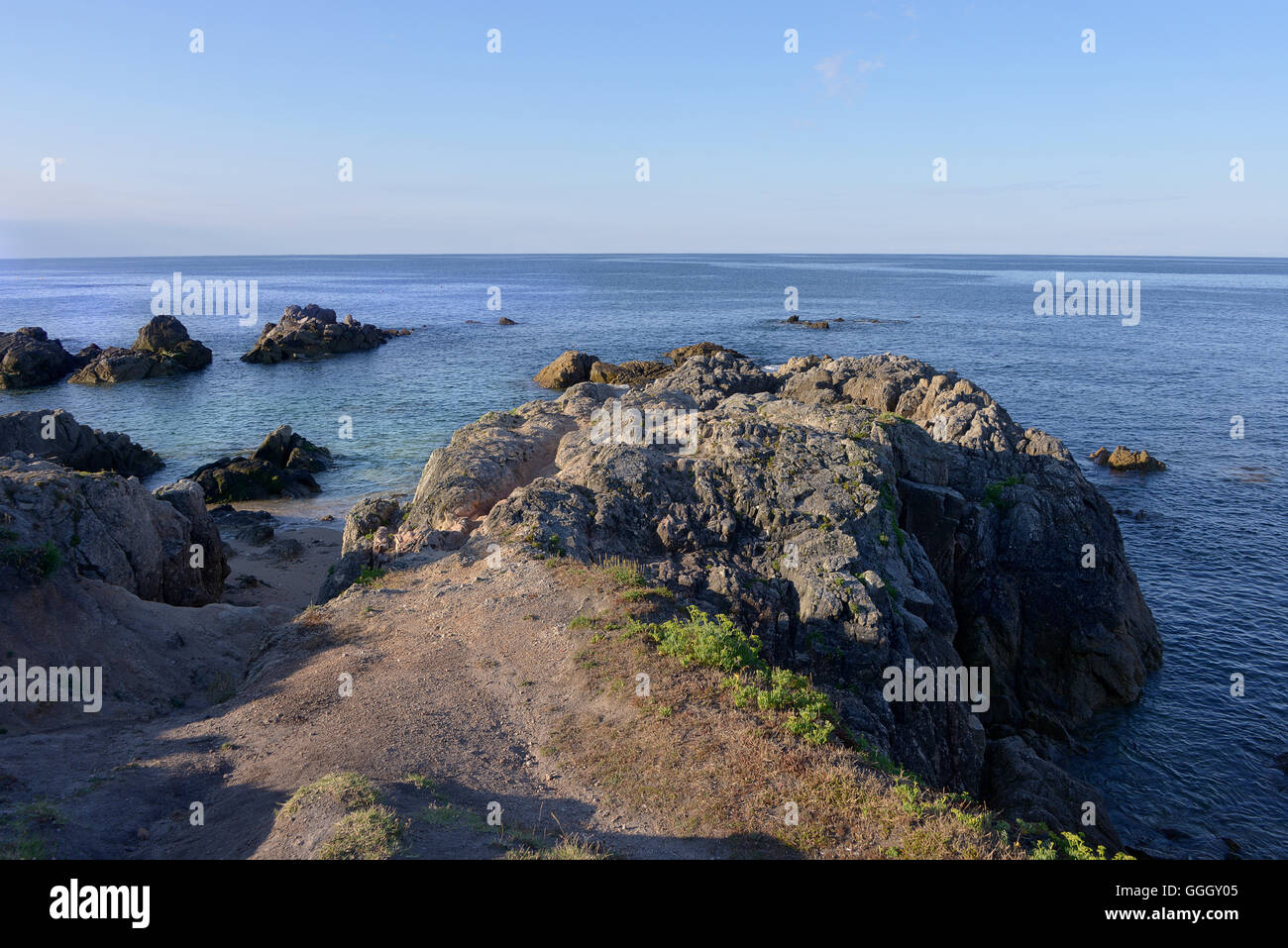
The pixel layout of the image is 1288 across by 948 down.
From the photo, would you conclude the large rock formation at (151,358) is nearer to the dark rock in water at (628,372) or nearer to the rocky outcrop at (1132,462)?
the dark rock in water at (628,372)

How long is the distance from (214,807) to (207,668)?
7481 millimetres

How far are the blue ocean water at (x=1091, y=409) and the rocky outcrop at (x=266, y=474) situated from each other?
1.64 metres

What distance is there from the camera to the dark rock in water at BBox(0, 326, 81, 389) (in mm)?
70500

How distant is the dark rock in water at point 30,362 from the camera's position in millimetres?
70500

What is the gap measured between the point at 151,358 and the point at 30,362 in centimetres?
964

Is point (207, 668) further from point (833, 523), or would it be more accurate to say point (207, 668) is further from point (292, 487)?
point (292, 487)

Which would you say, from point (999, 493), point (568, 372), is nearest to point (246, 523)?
point (999, 493)

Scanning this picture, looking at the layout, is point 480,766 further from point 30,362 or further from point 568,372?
point 30,362

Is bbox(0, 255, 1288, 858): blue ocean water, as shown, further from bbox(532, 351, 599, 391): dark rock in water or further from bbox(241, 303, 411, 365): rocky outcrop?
bbox(241, 303, 411, 365): rocky outcrop

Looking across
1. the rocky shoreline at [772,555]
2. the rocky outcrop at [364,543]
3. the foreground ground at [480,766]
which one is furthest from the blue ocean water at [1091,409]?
the rocky outcrop at [364,543]

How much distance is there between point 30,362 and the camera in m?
71.9

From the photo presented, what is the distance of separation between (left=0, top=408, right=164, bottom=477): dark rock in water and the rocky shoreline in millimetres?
17232

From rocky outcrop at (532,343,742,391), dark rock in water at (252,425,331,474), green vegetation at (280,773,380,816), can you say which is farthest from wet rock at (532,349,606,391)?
green vegetation at (280,773,380,816)

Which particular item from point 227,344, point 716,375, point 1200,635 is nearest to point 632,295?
point 227,344
